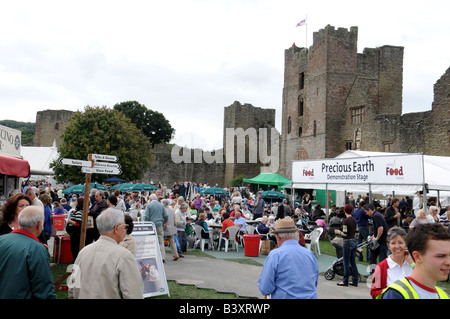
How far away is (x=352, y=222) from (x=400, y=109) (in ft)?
98.2

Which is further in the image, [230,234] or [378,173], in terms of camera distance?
[378,173]

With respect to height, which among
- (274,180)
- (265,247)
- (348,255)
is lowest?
(265,247)

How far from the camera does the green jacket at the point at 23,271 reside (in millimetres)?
2926

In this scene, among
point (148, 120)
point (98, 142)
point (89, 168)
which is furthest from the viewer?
point (148, 120)

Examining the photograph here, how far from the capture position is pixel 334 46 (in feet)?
111

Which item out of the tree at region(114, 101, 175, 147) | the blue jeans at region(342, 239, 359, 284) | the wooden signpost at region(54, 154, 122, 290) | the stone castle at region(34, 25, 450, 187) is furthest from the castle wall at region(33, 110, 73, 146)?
the blue jeans at region(342, 239, 359, 284)

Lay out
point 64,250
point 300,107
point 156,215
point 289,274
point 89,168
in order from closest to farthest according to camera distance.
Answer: point 289,274, point 89,168, point 64,250, point 156,215, point 300,107

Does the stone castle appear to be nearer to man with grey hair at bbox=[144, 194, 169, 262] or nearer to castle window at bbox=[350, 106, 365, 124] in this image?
castle window at bbox=[350, 106, 365, 124]

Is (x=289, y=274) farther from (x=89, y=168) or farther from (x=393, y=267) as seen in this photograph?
(x=89, y=168)

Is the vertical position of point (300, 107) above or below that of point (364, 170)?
above

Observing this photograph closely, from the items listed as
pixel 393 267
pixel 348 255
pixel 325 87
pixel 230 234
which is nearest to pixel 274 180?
pixel 230 234

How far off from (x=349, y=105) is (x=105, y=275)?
3265 centimetres

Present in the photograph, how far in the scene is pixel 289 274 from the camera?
3354 mm
